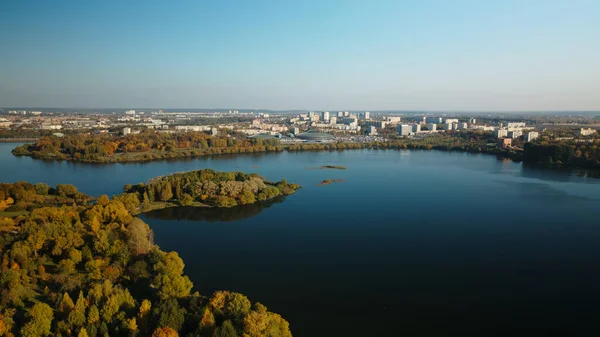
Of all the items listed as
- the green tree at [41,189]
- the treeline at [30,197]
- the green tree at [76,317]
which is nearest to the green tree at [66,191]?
the treeline at [30,197]

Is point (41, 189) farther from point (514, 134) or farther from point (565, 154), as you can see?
point (514, 134)

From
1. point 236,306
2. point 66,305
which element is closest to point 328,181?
point 236,306

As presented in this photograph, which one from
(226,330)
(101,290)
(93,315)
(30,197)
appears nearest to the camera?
(226,330)

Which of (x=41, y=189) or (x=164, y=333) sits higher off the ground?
(x=41, y=189)

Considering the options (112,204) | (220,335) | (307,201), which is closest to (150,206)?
(112,204)

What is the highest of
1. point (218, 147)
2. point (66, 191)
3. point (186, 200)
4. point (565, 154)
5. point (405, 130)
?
point (405, 130)

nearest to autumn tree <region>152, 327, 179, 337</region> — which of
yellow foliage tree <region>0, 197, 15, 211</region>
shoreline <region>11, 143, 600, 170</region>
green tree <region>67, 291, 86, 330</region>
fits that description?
green tree <region>67, 291, 86, 330</region>
